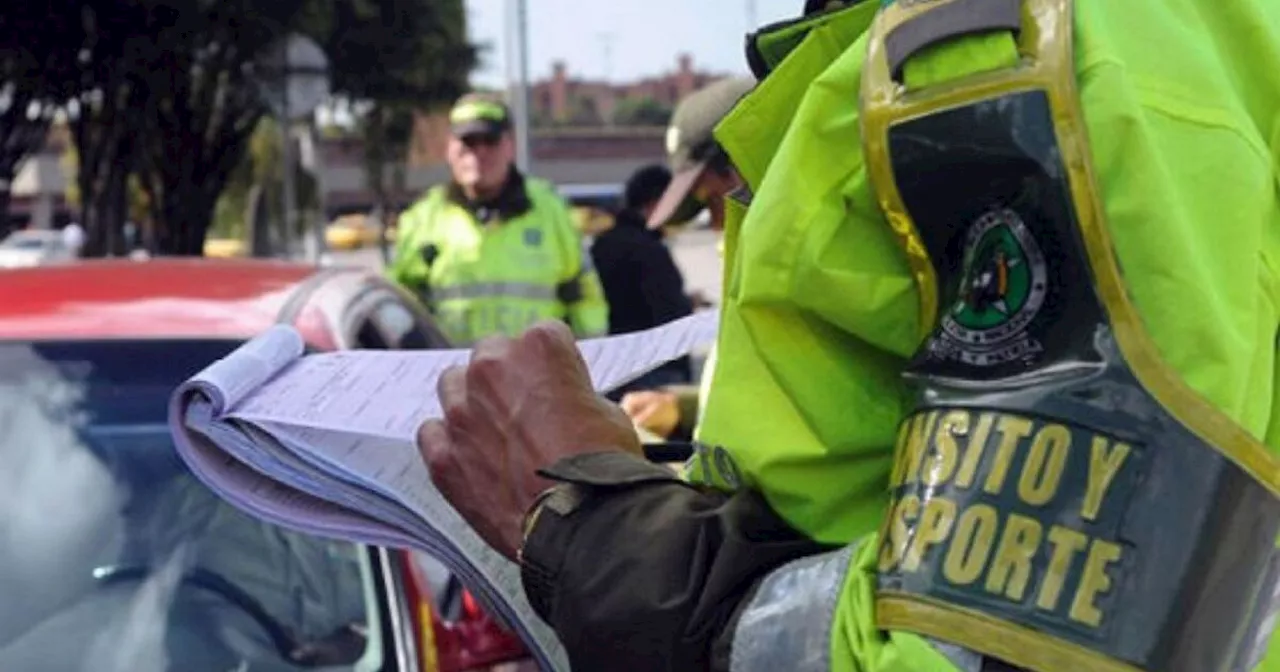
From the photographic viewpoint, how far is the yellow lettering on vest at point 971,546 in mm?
1203

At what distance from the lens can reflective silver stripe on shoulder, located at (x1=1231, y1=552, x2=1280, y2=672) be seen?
4.12ft

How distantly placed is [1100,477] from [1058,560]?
54 millimetres

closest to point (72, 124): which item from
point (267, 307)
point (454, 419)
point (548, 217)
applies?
point (548, 217)

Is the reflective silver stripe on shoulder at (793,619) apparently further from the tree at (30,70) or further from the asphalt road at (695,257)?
the tree at (30,70)

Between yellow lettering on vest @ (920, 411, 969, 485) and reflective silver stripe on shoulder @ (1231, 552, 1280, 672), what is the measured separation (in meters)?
0.21

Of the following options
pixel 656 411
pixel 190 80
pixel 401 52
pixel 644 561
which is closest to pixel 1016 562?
pixel 644 561

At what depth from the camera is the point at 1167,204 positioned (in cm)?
119

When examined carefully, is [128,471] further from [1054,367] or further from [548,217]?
[548,217]

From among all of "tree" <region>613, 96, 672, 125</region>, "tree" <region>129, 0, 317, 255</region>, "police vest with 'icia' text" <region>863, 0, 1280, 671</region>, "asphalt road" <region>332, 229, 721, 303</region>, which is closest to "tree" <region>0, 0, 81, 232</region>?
"tree" <region>129, 0, 317, 255</region>

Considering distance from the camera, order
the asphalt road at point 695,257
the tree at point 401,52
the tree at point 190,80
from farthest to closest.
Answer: the tree at point 401,52 < the asphalt road at point 695,257 < the tree at point 190,80

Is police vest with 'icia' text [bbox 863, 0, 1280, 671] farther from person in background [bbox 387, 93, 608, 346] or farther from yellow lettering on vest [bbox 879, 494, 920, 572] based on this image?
person in background [bbox 387, 93, 608, 346]

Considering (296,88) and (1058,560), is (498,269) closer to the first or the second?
(1058,560)

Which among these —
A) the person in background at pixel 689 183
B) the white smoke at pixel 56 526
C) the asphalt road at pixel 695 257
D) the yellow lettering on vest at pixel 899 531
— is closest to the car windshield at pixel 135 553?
the white smoke at pixel 56 526

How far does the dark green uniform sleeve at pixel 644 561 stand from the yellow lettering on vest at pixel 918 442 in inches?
4.8
